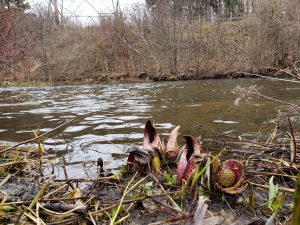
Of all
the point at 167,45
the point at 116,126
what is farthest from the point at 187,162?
the point at 167,45

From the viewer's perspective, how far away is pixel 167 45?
23734mm

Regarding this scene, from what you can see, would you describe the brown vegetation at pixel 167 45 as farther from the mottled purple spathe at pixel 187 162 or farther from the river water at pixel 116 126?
the mottled purple spathe at pixel 187 162

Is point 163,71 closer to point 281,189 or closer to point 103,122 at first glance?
point 103,122

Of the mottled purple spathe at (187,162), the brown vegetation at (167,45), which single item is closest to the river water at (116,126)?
the mottled purple spathe at (187,162)

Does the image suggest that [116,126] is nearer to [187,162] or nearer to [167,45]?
[187,162]

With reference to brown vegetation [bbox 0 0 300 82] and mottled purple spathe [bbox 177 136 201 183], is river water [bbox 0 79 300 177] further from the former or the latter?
brown vegetation [bbox 0 0 300 82]

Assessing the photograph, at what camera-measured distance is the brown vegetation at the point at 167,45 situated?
21.0m

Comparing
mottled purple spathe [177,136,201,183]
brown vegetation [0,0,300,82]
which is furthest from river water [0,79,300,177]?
brown vegetation [0,0,300,82]

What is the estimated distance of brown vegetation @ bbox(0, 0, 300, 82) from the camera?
68.9 ft

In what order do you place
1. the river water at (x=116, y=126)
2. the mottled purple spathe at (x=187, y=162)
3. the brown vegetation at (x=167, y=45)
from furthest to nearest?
the brown vegetation at (x=167, y=45), the river water at (x=116, y=126), the mottled purple spathe at (x=187, y=162)

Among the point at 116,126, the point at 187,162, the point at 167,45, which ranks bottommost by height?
the point at 116,126

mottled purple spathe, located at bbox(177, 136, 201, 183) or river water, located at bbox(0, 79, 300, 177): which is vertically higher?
mottled purple spathe, located at bbox(177, 136, 201, 183)

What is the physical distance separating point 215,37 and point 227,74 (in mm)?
4710

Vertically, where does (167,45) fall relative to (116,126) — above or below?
above
